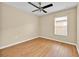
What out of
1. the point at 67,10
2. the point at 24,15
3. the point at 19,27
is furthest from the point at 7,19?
the point at 67,10

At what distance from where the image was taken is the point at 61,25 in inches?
177

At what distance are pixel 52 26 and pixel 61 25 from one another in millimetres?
728

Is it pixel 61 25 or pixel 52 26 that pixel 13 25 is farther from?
pixel 61 25

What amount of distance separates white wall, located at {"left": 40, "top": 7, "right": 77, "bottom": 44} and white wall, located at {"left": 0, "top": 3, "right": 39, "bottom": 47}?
127 centimetres

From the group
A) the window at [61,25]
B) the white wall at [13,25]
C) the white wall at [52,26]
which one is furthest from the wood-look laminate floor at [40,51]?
the window at [61,25]

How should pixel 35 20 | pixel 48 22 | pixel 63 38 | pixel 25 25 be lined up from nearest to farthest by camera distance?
pixel 63 38
pixel 25 25
pixel 48 22
pixel 35 20

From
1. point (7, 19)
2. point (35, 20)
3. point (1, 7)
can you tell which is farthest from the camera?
point (35, 20)

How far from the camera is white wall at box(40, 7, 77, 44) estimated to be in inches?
144

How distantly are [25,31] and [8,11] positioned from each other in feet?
5.78

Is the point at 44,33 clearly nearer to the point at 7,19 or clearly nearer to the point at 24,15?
the point at 24,15

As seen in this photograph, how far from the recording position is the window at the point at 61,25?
13.9ft

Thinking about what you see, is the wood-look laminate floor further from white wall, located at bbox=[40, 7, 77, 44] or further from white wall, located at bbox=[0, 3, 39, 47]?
white wall, located at bbox=[40, 7, 77, 44]

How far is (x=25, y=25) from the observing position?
448 cm

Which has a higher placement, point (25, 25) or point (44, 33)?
point (25, 25)
